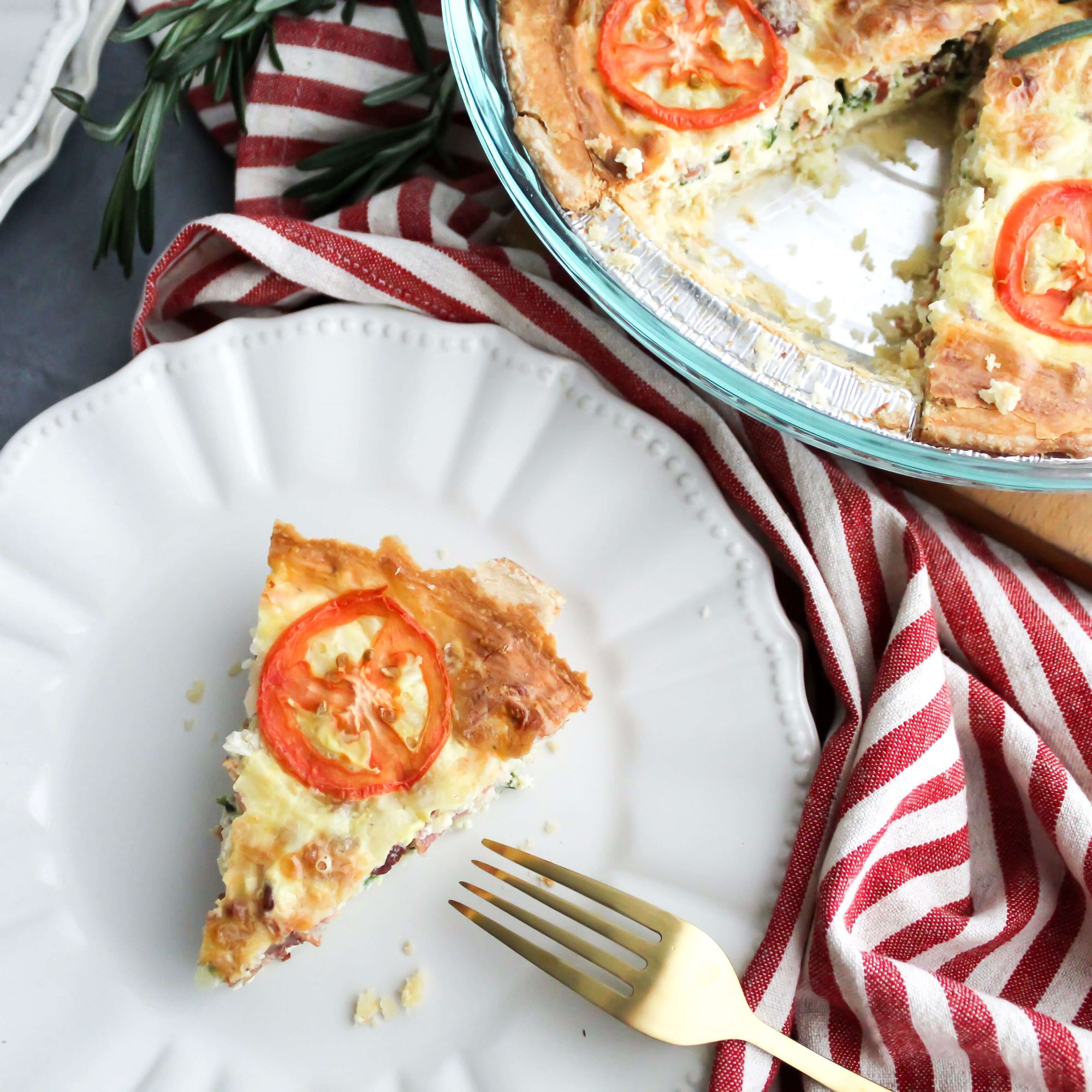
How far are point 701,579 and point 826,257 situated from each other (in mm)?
1003

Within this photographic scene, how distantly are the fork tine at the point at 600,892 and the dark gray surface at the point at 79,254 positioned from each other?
1.79 metres

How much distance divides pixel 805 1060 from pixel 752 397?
1476 mm

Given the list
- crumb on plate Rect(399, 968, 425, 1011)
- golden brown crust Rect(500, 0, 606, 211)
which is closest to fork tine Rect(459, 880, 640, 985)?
crumb on plate Rect(399, 968, 425, 1011)

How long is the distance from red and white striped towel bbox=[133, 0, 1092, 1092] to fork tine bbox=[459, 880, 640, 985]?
29 cm

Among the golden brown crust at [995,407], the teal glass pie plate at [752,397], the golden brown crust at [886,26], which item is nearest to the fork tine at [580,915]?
the teal glass pie plate at [752,397]

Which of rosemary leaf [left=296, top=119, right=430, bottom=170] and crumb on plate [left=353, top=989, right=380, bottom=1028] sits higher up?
rosemary leaf [left=296, top=119, right=430, bottom=170]

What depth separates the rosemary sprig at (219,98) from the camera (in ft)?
9.23

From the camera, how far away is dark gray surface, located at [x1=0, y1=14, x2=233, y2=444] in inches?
125

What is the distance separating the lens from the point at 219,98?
3.10 m

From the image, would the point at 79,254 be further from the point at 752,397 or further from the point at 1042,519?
the point at 1042,519

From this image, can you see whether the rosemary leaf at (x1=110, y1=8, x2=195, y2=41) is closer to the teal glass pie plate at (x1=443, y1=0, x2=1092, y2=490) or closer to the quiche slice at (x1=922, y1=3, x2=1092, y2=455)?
the teal glass pie plate at (x1=443, y1=0, x2=1092, y2=490)

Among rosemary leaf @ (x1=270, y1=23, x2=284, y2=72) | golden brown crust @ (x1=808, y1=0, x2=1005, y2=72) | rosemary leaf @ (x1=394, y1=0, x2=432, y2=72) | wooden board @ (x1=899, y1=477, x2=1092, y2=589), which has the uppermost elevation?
golden brown crust @ (x1=808, y1=0, x2=1005, y2=72)

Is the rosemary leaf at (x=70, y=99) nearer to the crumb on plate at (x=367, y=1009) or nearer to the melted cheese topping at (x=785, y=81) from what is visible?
the melted cheese topping at (x=785, y=81)

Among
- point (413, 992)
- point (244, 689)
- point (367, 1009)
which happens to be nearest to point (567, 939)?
point (413, 992)
